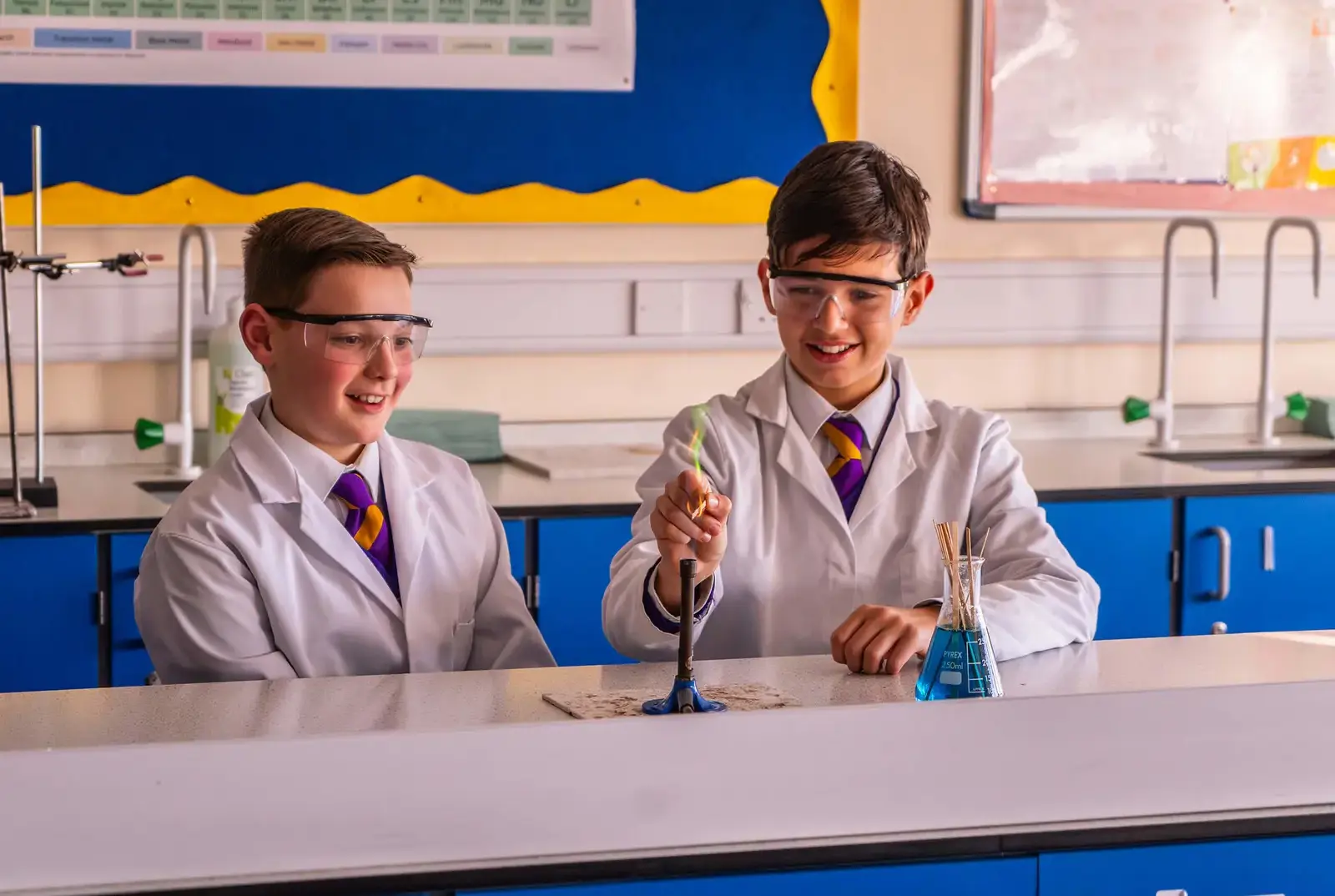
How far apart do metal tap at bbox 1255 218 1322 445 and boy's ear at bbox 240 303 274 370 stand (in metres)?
2.35

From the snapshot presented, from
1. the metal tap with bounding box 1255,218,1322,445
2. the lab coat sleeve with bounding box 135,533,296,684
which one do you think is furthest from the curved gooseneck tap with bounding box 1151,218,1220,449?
the lab coat sleeve with bounding box 135,533,296,684

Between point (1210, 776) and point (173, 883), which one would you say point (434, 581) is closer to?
point (173, 883)

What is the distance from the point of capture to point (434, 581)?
192 cm

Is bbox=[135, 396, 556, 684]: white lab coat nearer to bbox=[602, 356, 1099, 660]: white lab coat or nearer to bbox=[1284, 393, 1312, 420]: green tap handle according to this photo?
bbox=[602, 356, 1099, 660]: white lab coat

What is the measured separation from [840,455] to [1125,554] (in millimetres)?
1197

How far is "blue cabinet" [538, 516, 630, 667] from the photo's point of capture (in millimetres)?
2818

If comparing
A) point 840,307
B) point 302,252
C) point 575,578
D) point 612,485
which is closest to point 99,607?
point 575,578

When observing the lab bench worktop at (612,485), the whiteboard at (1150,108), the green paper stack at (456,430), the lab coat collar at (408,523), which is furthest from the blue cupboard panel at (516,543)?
the whiteboard at (1150,108)

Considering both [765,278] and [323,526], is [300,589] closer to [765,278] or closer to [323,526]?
[323,526]

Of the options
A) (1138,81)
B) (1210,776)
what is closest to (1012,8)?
(1138,81)

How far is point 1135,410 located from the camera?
350 centimetres

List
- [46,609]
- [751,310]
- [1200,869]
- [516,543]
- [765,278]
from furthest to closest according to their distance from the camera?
[751,310] → [516,543] → [46,609] → [765,278] → [1200,869]

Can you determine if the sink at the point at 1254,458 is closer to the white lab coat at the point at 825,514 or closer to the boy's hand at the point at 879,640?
the white lab coat at the point at 825,514

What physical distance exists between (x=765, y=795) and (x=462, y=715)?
0.86 ft
